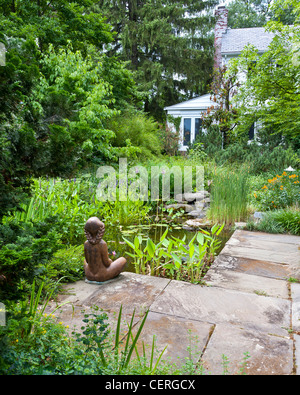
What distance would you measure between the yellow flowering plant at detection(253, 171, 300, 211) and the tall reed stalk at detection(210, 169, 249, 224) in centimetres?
67

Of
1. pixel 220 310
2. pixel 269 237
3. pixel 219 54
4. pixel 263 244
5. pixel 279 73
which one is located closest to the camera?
pixel 220 310

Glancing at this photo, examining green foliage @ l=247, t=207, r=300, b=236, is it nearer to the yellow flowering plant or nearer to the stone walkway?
the yellow flowering plant

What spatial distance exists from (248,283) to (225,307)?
0.64 metres

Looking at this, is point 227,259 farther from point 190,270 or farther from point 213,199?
point 213,199

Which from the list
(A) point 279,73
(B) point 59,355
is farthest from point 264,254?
(A) point 279,73

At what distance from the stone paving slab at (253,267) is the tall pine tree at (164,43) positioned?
1323 cm

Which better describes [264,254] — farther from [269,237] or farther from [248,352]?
[248,352]

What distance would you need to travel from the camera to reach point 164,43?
1659 cm

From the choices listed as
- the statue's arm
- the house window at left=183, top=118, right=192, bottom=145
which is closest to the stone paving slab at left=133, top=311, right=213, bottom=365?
the statue's arm

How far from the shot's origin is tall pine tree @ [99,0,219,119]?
16016 millimetres

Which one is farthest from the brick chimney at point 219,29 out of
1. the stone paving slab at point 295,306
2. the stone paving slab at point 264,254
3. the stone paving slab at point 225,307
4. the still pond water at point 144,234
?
the stone paving slab at point 225,307

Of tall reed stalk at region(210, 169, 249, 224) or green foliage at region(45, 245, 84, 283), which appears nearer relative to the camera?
green foliage at region(45, 245, 84, 283)
